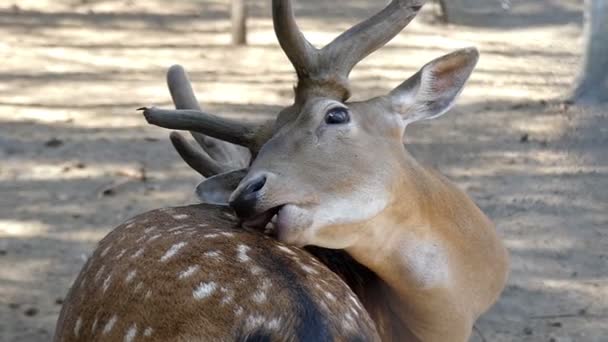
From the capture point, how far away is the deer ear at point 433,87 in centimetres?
378

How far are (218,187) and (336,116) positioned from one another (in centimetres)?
49

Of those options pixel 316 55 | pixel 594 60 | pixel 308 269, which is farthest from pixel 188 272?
pixel 594 60

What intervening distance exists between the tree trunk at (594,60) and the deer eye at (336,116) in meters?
3.90

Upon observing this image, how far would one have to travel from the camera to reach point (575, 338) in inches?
194

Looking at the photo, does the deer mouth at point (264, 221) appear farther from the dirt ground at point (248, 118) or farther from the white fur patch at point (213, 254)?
the dirt ground at point (248, 118)

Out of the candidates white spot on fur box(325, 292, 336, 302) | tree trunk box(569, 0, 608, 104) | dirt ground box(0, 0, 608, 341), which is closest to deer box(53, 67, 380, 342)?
white spot on fur box(325, 292, 336, 302)

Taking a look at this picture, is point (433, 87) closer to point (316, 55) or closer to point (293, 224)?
point (316, 55)

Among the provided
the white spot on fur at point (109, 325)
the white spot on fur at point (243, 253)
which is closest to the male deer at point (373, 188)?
the white spot on fur at point (243, 253)

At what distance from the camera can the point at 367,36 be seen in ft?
12.4

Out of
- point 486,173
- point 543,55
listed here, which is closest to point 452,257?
point 486,173

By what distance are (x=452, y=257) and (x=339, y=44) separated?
0.79 meters

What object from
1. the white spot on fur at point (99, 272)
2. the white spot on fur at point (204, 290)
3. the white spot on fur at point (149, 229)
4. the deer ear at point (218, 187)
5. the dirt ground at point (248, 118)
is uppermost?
the white spot on fur at point (204, 290)

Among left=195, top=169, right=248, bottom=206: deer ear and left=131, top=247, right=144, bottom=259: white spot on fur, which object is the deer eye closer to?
left=195, top=169, right=248, bottom=206: deer ear

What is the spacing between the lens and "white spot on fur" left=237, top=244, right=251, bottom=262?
115 inches
